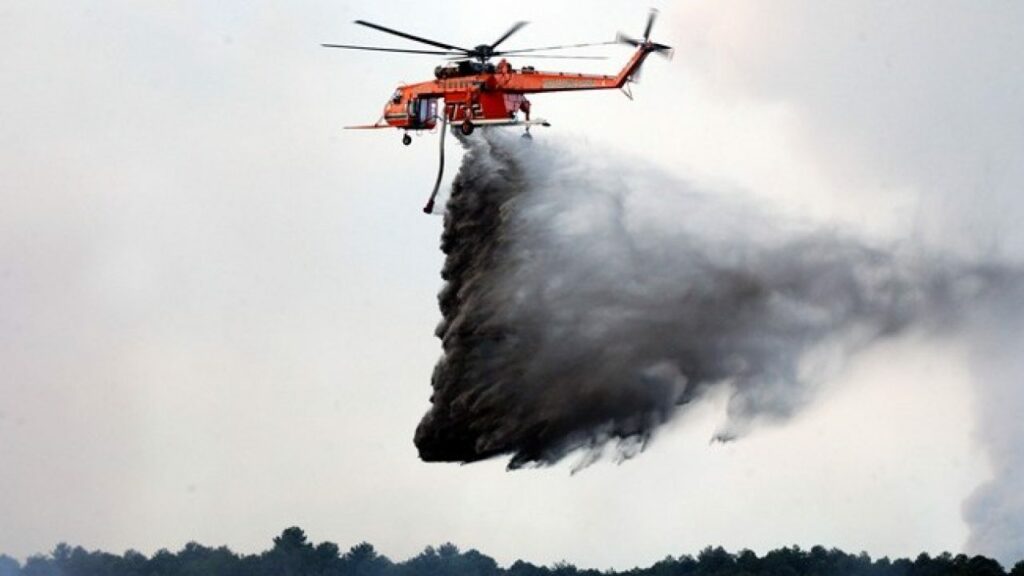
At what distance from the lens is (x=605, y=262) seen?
51125 millimetres

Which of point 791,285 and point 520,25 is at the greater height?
point 520,25

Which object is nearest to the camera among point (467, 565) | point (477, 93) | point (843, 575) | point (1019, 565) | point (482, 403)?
point (482, 403)

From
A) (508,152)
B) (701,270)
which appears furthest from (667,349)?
(508,152)

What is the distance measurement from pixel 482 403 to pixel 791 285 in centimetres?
850

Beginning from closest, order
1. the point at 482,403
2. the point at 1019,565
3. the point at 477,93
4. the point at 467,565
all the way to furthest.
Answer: the point at 482,403 → the point at 477,93 → the point at 1019,565 → the point at 467,565

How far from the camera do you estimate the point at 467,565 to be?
101 m

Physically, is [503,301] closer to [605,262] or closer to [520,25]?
[605,262]

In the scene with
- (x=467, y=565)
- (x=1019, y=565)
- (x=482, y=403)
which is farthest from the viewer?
(x=467, y=565)

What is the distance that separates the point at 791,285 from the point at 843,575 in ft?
129

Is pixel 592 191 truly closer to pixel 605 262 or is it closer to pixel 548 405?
pixel 605 262

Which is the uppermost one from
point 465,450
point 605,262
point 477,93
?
point 477,93

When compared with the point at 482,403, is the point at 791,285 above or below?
above

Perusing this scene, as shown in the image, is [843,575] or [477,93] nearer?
[477,93]

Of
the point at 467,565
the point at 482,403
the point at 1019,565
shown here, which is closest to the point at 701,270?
the point at 482,403
